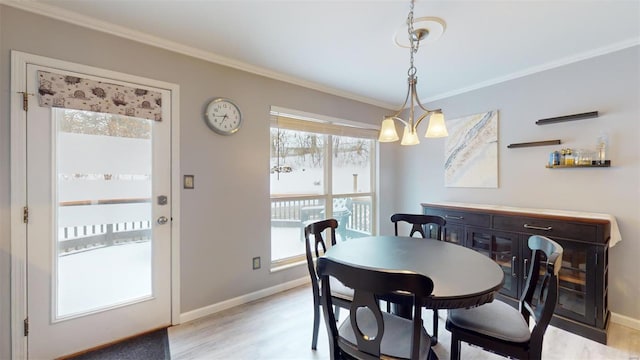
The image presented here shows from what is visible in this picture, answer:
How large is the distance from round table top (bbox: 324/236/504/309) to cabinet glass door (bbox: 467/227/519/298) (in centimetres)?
102

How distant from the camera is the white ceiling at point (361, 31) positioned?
70.9 inches

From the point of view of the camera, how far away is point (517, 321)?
4.90 ft

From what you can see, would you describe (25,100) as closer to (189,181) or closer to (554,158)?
(189,181)

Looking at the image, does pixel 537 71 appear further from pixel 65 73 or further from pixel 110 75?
pixel 65 73

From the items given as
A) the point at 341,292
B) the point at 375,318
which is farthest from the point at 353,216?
the point at 375,318

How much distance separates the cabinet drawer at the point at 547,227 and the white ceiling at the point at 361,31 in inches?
60.2

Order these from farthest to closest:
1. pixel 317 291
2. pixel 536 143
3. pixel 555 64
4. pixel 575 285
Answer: pixel 536 143, pixel 555 64, pixel 575 285, pixel 317 291

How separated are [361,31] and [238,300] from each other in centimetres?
271

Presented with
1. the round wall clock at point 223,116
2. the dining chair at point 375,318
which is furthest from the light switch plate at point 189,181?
the dining chair at point 375,318

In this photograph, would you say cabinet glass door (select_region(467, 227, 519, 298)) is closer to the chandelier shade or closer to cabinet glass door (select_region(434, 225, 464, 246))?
cabinet glass door (select_region(434, 225, 464, 246))

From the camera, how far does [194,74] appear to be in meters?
2.45

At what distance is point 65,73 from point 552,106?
13.8 feet

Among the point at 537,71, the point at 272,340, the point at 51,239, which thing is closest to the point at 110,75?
the point at 51,239

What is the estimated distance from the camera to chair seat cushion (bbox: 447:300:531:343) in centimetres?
139
